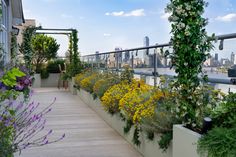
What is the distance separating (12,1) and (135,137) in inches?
412

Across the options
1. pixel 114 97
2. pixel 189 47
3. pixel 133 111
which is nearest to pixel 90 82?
pixel 114 97

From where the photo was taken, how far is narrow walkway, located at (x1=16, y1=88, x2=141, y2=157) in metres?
4.17

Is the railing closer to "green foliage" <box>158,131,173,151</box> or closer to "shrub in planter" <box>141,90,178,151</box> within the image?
"shrub in planter" <box>141,90,178,151</box>

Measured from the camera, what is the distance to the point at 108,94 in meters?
5.53

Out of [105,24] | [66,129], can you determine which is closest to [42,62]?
[105,24]

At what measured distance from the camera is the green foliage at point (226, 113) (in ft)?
8.12

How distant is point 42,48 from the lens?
15898 mm

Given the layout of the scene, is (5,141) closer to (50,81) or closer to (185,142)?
→ (185,142)

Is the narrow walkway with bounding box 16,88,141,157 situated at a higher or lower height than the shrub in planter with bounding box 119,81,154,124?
lower

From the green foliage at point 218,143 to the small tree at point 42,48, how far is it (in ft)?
46.3

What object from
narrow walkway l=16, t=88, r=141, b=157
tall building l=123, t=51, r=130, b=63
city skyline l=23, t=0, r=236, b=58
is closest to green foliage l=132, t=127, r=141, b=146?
narrow walkway l=16, t=88, r=141, b=157

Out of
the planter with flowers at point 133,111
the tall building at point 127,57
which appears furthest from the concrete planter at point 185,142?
the tall building at point 127,57

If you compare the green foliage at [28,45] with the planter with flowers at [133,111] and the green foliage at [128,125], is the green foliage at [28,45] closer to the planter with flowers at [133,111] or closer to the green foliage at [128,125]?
the planter with flowers at [133,111]

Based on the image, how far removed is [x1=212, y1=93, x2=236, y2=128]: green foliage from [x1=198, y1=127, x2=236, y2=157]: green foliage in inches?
6.0
